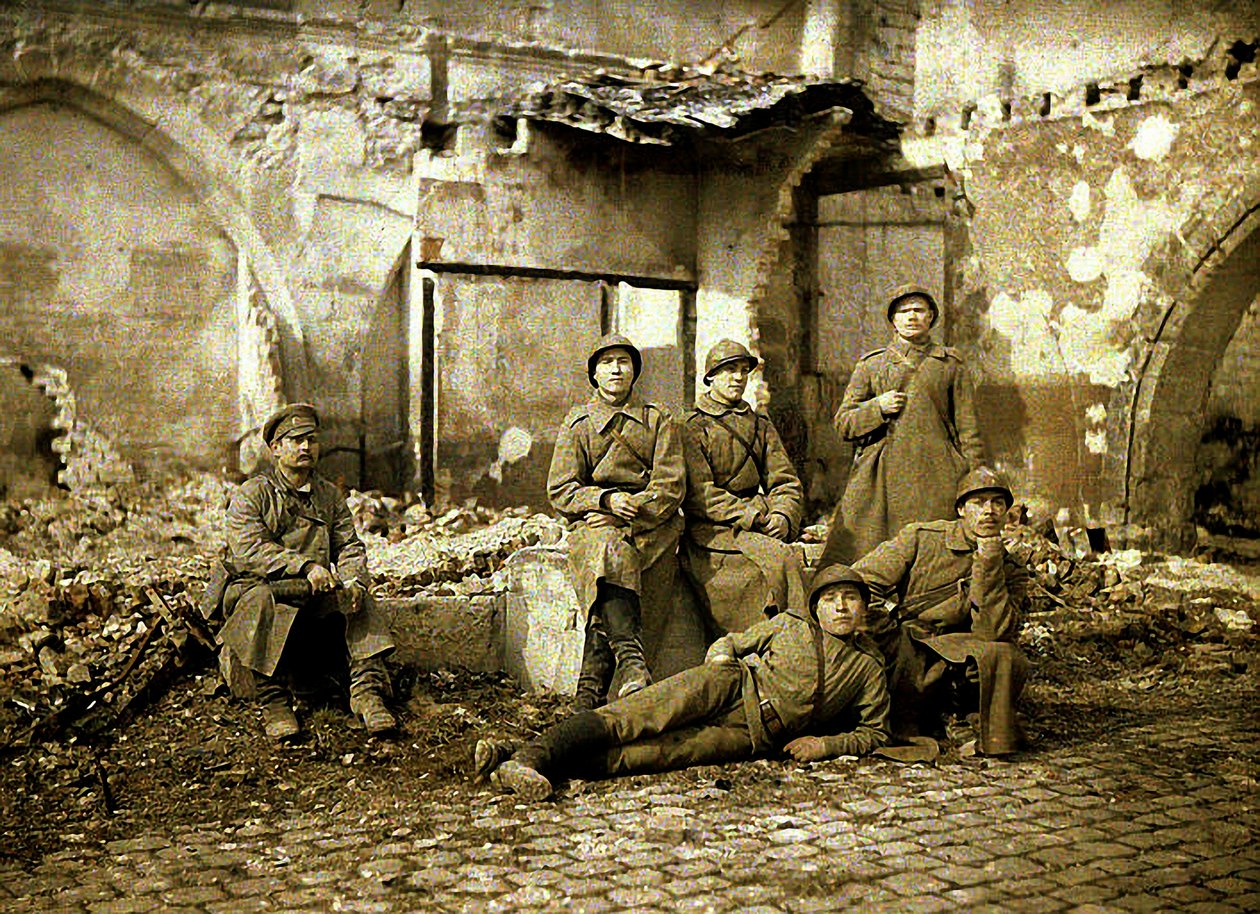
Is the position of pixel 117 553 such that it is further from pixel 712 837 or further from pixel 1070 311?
pixel 1070 311

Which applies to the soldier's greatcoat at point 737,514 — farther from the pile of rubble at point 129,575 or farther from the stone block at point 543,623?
the pile of rubble at point 129,575

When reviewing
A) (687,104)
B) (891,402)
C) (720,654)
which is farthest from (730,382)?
(687,104)

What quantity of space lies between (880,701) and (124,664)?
3805 mm

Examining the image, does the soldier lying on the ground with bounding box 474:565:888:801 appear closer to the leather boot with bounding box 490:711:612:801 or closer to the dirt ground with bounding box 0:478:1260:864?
the leather boot with bounding box 490:711:612:801

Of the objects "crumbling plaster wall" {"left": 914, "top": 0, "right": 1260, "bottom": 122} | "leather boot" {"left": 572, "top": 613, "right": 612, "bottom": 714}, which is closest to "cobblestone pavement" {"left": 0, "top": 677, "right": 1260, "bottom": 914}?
"leather boot" {"left": 572, "top": 613, "right": 612, "bottom": 714}

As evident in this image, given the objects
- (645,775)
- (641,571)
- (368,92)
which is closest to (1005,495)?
(641,571)

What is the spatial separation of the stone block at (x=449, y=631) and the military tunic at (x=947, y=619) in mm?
2227

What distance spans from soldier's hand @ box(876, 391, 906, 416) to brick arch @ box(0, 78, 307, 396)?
623 centimetres

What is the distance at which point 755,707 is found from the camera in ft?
20.8

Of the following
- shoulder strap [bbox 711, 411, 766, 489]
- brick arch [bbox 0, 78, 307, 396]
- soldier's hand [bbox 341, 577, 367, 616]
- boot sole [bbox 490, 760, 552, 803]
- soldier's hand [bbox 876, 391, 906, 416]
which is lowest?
boot sole [bbox 490, 760, 552, 803]

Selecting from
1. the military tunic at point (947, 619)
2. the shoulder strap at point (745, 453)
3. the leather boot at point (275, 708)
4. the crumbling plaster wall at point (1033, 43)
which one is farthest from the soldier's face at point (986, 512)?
the crumbling plaster wall at point (1033, 43)

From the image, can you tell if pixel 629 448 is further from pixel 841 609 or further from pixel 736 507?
pixel 841 609

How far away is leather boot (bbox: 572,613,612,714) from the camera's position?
6938mm

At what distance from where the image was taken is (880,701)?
652 cm
